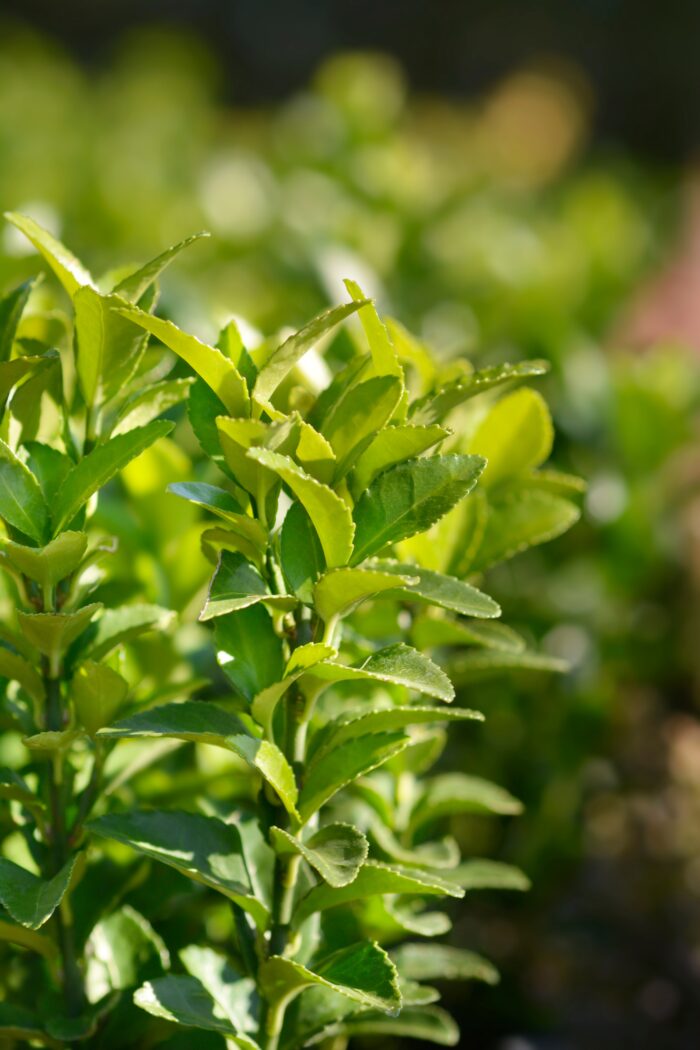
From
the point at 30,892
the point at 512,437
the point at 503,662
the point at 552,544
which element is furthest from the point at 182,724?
the point at 552,544

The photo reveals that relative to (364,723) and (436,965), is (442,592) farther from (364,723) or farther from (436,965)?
(436,965)

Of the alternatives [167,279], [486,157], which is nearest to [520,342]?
[167,279]

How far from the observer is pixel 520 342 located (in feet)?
7.69

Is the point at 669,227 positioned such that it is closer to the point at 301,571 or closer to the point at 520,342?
the point at 520,342

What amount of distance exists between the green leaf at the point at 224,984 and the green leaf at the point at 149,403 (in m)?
0.47

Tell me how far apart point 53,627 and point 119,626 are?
112 millimetres

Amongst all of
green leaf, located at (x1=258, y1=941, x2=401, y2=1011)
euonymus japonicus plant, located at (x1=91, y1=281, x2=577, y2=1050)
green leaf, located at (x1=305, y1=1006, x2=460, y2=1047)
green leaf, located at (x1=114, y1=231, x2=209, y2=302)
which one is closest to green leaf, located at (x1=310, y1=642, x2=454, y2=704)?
euonymus japonicus plant, located at (x1=91, y1=281, x2=577, y2=1050)

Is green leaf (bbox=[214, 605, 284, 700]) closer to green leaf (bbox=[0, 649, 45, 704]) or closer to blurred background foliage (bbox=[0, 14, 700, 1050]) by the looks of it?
green leaf (bbox=[0, 649, 45, 704])

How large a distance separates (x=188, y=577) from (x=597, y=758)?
112 cm

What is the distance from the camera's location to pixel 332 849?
97 cm

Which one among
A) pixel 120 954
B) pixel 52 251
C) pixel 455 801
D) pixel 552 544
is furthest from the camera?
pixel 552 544

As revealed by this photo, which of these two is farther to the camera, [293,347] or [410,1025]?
[410,1025]

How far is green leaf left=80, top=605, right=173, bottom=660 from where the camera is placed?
3.40 ft

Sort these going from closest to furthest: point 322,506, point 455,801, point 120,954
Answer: point 322,506, point 120,954, point 455,801
